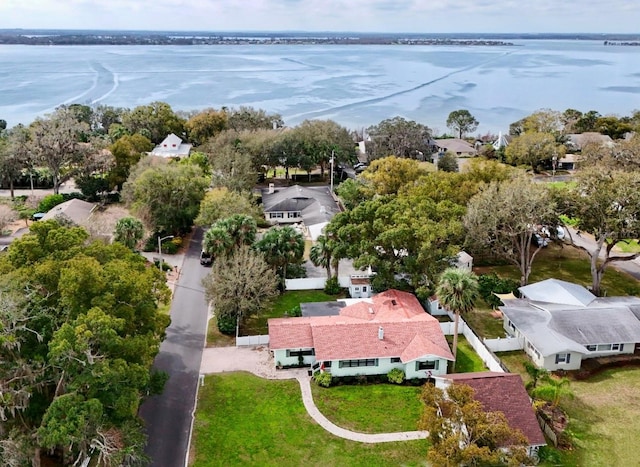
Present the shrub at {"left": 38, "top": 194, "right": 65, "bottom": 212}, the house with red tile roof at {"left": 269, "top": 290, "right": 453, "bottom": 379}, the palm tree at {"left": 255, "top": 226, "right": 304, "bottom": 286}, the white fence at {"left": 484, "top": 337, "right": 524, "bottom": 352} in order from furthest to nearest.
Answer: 1. the shrub at {"left": 38, "top": 194, "right": 65, "bottom": 212}
2. the palm tree at {"left": 255, "top": 226, "right": 304, "bottom": 286}
3. the white fence at {"left": 484, "top": 337, "right": 524, "bottom": 352}
4. the house with red tile roof at {"left": 269, "top": 290, "right": 453, "bottom": 379}

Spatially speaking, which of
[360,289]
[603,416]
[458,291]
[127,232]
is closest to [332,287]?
[360,289]

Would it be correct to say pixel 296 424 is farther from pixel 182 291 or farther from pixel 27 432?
pixel 182 291

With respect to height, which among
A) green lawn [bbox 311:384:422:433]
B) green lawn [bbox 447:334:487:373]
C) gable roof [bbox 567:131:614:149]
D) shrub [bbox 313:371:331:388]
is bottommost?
green lawn [bbox 447:334:487:373]

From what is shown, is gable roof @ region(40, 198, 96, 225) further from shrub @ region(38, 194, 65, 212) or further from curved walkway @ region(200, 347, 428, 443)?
curved walkway @ region(200, 347, 428, 443)

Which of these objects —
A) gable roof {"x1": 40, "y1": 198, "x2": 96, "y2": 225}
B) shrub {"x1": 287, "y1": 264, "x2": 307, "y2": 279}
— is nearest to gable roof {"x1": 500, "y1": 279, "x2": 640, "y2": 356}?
shrub {"x1": 287, "y1": 264, "x2": 307, "y2": 279}

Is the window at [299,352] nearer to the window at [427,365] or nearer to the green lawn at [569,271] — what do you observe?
the window at [427,365]

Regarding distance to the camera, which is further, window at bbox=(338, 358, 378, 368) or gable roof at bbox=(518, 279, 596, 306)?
gable roof at bbox=(518, 279, 596, 306)

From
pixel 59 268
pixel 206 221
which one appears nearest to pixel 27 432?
pixel 59 268
